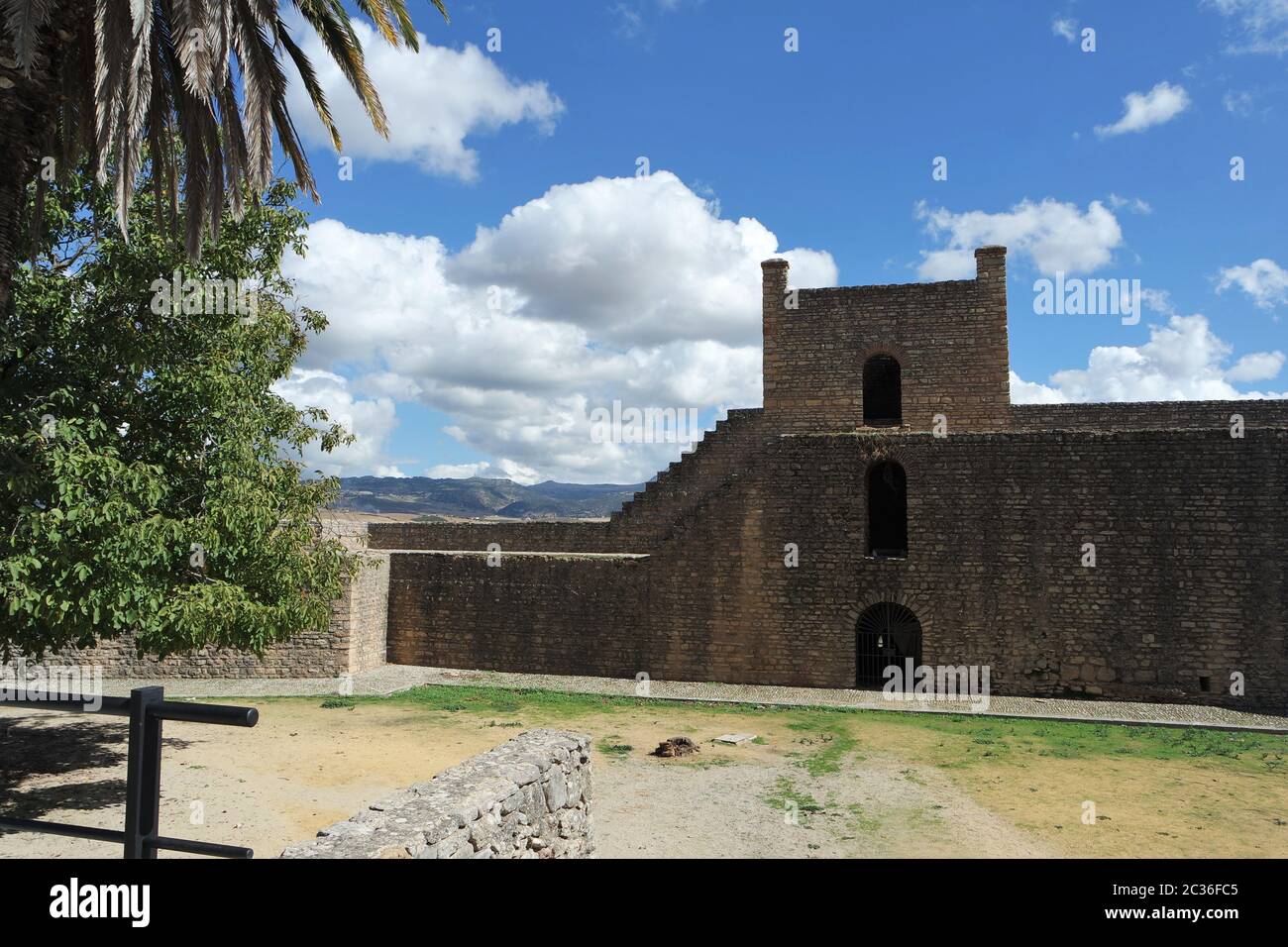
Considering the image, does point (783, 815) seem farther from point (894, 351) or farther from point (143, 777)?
point (894, 351)

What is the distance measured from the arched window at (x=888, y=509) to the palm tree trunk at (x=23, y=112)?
15983 millimetres

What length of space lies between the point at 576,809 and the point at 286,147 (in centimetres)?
785

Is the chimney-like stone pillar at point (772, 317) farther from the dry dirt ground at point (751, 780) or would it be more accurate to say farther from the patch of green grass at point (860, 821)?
the patch of green grass at point (860, 821)

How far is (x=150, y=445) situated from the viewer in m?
8.88

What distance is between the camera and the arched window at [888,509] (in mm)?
18625

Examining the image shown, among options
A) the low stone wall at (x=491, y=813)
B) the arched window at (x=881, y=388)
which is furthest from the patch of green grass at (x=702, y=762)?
the arched window at (x=881, y=388)

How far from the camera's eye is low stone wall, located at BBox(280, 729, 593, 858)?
4488 millimetres

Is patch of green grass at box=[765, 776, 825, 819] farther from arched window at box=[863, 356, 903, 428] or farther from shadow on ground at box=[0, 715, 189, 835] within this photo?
arched window at box=[863, 356, 903, 428]

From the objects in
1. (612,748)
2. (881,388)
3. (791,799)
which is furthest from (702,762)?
(881,388)
